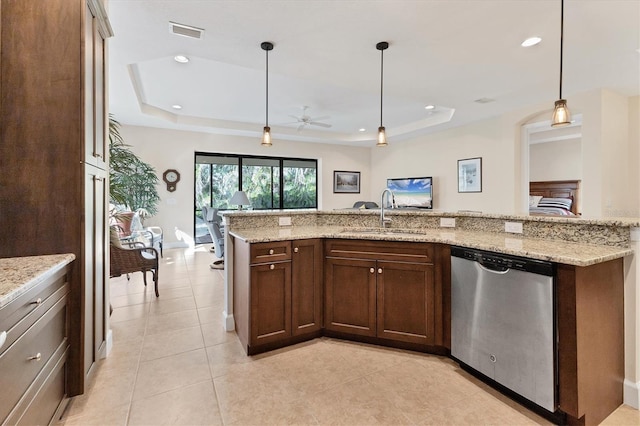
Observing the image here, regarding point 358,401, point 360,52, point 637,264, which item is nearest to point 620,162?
point 637,264

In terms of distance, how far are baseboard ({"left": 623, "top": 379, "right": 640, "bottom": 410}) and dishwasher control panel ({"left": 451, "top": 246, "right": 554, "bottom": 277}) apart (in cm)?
89

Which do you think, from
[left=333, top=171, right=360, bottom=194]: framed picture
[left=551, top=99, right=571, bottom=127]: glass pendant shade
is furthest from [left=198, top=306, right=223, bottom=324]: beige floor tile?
[left=333, top=171, right=360, bottom=194]: framed picture

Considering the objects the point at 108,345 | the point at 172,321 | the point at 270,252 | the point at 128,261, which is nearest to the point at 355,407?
the point at 270,252

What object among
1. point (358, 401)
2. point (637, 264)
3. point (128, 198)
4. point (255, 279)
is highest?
point (128, 198)

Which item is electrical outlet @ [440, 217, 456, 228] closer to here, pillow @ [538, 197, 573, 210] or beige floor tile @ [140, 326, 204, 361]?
beige floor tile @ [140, 326, 204, 361]

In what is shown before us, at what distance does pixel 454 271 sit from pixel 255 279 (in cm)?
141

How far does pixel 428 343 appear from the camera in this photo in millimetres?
2271

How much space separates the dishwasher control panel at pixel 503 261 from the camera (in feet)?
5.34

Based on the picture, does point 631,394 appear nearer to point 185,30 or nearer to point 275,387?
point 275,387

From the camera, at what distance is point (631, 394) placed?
1755 mm

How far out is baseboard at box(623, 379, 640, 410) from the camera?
5.70ft

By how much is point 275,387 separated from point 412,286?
117 centimetres

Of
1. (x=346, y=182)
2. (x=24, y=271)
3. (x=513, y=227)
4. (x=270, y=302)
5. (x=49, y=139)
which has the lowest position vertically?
(x=270, y=302)

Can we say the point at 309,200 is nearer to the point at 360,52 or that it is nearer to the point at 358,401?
the point at 360,52
